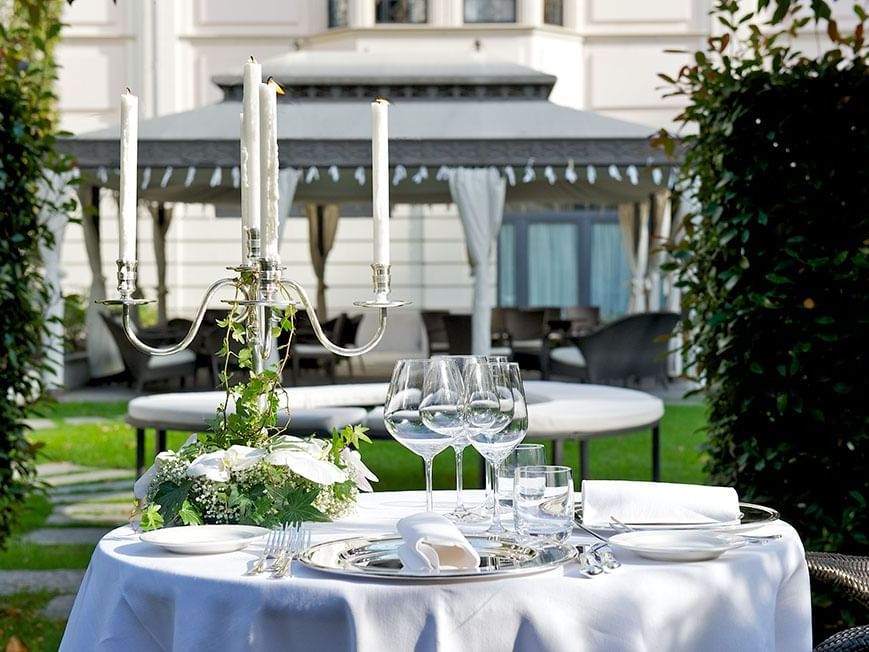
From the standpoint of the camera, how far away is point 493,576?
209 cm

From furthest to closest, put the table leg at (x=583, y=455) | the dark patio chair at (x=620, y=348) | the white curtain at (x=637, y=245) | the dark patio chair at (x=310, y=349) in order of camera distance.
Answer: the white curtain at (x=637, y=245) < the dark patio chair at (x=310, y=349) < the dark patio chair at (x=620, y=348) < the table leg at (x=583, y=455)

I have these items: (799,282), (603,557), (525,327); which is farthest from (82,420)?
(603,557)

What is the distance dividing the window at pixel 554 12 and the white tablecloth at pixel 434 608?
21.3 m

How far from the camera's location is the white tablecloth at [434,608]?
205 centimetres

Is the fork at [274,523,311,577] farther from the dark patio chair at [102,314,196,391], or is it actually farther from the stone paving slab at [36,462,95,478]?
the dark patio chair at [102,314,196,391]

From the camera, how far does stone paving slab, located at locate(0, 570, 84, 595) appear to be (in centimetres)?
564

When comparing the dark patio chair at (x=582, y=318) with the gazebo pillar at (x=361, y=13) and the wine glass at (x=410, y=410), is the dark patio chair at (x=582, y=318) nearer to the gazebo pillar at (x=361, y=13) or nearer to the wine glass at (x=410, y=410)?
the gazebo pillar at (x=361, y=13)

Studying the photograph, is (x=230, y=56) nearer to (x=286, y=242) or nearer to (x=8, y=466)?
(x=286, y=242)

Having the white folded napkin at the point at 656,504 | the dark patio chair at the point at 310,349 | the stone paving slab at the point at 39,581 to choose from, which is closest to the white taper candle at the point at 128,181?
the white folded napkin at the point at 656,504

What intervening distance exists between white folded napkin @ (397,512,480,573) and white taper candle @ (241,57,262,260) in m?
0.73

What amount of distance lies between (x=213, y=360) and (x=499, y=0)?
11.0m

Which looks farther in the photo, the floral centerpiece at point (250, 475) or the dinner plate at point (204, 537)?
the floral centerpiece at point (250, 475)

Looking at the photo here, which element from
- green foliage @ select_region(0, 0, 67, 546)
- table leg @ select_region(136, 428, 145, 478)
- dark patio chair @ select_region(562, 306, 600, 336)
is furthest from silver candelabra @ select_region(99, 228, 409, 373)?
dark patio chair @ select_region(562, 306, 600, 336)

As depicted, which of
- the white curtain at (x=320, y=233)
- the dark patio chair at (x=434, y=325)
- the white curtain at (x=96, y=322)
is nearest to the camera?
the white curtain at (x=96, y=322)
